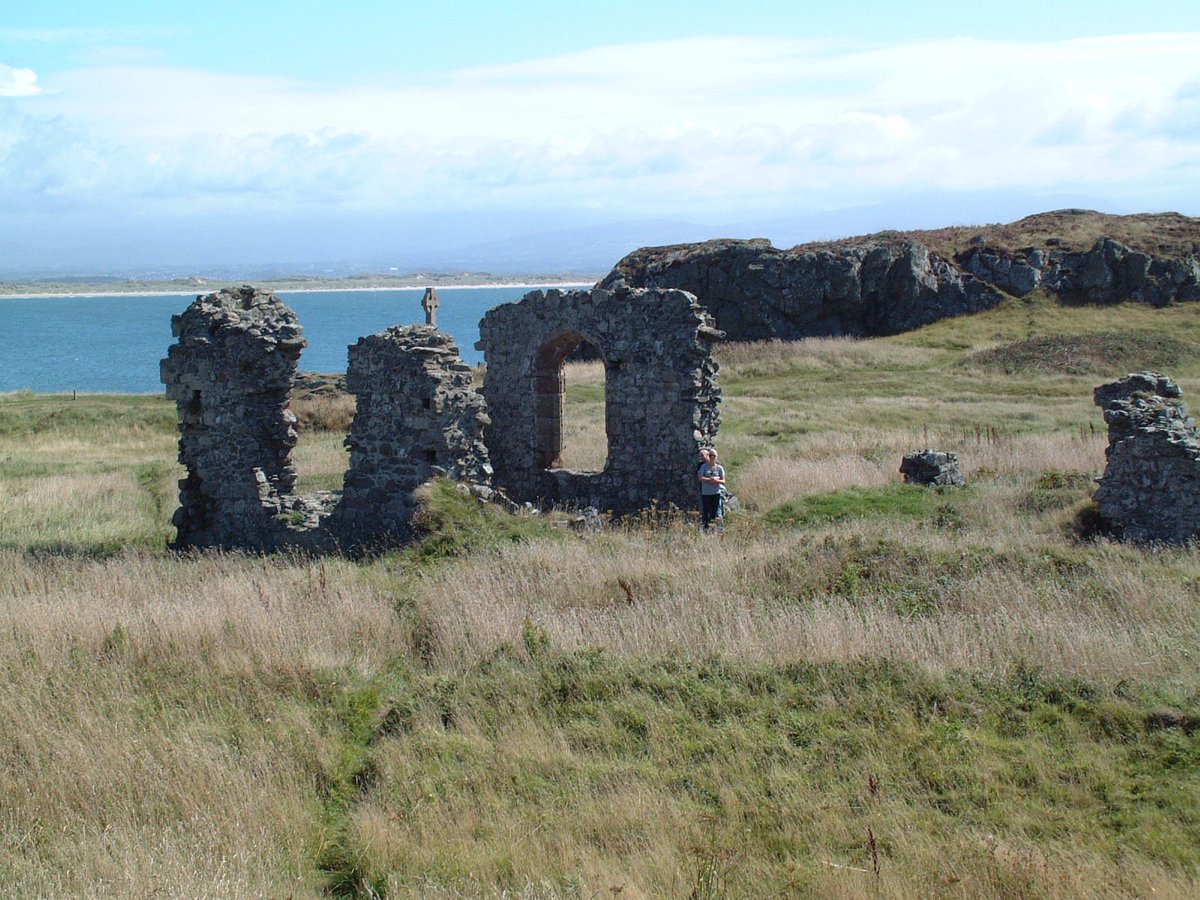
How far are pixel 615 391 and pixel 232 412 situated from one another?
593 cm

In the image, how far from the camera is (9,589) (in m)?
11.6

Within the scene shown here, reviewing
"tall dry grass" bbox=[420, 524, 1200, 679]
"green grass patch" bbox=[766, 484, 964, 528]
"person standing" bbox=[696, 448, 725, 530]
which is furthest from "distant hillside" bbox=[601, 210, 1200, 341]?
"tall dry grass" bbox=[420, 524, 1200, 679]

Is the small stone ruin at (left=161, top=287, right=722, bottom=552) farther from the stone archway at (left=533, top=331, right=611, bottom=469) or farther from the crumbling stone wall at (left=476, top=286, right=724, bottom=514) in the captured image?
the stone archway at (left=533, top=331, right=611, bottom=469)

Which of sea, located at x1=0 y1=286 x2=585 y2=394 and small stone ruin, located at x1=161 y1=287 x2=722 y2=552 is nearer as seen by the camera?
small stone ruin, located at x1=161 y1=287 x2=722 y2=552

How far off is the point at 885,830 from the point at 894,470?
14.4 m

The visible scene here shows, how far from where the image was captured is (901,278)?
48.9 metres

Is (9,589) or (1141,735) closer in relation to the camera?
(1141,735)

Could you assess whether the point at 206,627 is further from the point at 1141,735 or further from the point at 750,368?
the point at 750,368

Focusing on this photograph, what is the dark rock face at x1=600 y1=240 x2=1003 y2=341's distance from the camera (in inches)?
1911

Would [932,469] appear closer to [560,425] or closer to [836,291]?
[560,425]

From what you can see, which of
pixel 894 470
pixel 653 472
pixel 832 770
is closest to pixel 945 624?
pixel 832 770

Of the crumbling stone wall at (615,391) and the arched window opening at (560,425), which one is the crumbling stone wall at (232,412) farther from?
the arched window opening at (560,425)

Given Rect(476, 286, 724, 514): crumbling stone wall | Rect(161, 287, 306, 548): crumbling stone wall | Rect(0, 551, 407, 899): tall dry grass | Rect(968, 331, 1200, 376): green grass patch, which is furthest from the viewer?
Rect(968, 331, 1200, 376): green grass patch

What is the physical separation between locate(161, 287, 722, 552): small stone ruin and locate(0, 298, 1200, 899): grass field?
0.98 metres
